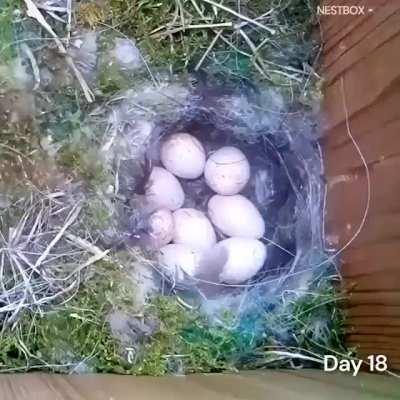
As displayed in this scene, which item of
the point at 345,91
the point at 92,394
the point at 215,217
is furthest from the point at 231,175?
the point at 92,394

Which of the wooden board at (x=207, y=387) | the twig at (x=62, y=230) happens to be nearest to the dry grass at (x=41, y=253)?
the twig at (x=62, y=230)

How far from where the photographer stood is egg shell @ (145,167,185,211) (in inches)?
44.2

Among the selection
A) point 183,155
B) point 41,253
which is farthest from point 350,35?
point 41,253

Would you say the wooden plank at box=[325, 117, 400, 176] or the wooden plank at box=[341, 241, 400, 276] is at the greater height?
the wooden plank at box=[325, 117, 400, 176]

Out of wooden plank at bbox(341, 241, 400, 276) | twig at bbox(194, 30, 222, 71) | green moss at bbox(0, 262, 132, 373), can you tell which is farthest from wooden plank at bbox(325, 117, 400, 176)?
green moss at bbox(0, 262, 132, 373)

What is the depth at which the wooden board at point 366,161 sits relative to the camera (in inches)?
39.9

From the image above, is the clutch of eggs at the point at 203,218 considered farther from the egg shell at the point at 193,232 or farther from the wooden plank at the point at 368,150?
the wooden plank at the point at 368,150

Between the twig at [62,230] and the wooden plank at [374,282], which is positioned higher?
the twig at [62,230]

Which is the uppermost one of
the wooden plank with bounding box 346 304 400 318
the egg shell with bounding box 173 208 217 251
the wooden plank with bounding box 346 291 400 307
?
the egg shell with bounding box 173 208 217 251

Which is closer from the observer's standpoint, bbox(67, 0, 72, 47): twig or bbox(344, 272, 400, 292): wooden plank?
bbox(344, 272, 400, 292): wooden plank

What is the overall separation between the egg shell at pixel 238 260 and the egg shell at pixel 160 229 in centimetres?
6

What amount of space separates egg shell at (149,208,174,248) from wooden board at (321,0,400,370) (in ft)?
0.68

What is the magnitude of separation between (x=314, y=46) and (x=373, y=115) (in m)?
0.16

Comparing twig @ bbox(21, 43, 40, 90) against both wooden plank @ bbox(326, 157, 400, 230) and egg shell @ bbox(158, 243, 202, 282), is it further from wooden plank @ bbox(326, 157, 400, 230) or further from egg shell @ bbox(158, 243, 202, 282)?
wooden plank @ bbox(326, 157, 400, 230)
